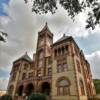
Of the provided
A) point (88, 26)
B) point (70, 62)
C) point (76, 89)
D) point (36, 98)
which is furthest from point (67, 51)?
point (88, 26)

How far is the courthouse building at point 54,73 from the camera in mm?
27016

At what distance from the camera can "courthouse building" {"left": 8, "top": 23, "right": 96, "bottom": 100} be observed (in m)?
27.0

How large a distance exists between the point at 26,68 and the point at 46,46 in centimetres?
1148

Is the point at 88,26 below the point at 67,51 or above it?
below

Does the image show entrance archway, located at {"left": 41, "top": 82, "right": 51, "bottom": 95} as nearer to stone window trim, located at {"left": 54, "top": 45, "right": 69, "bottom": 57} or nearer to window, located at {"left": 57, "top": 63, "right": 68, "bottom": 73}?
window, located at {"left": 57, "top": 63, "right": 68, "bottom": 73}

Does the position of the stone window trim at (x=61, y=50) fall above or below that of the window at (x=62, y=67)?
above

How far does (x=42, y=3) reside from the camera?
30.3 feet

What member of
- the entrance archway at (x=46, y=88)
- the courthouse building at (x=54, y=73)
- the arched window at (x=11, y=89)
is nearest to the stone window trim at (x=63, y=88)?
the courthouse building at (x=54, y=73)

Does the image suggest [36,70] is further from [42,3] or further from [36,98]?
[42,3]

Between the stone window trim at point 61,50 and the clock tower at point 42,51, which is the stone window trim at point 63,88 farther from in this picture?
the clock tower at point 42,51

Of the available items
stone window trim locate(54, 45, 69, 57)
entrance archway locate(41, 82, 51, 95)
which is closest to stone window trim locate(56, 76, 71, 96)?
entrance archway locate(41, 82, 51, 95)

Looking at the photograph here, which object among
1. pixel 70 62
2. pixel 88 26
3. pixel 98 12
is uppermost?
pixel 70 62

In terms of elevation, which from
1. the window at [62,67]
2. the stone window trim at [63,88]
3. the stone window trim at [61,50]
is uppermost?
the stone window trim at [61,50]

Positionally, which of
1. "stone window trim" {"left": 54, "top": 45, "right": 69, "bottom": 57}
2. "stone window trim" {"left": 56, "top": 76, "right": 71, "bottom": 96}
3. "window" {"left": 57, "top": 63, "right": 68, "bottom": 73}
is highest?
"stone window trim" {"left": 54, "top": 45, "right": 69, "bottom": 57}
